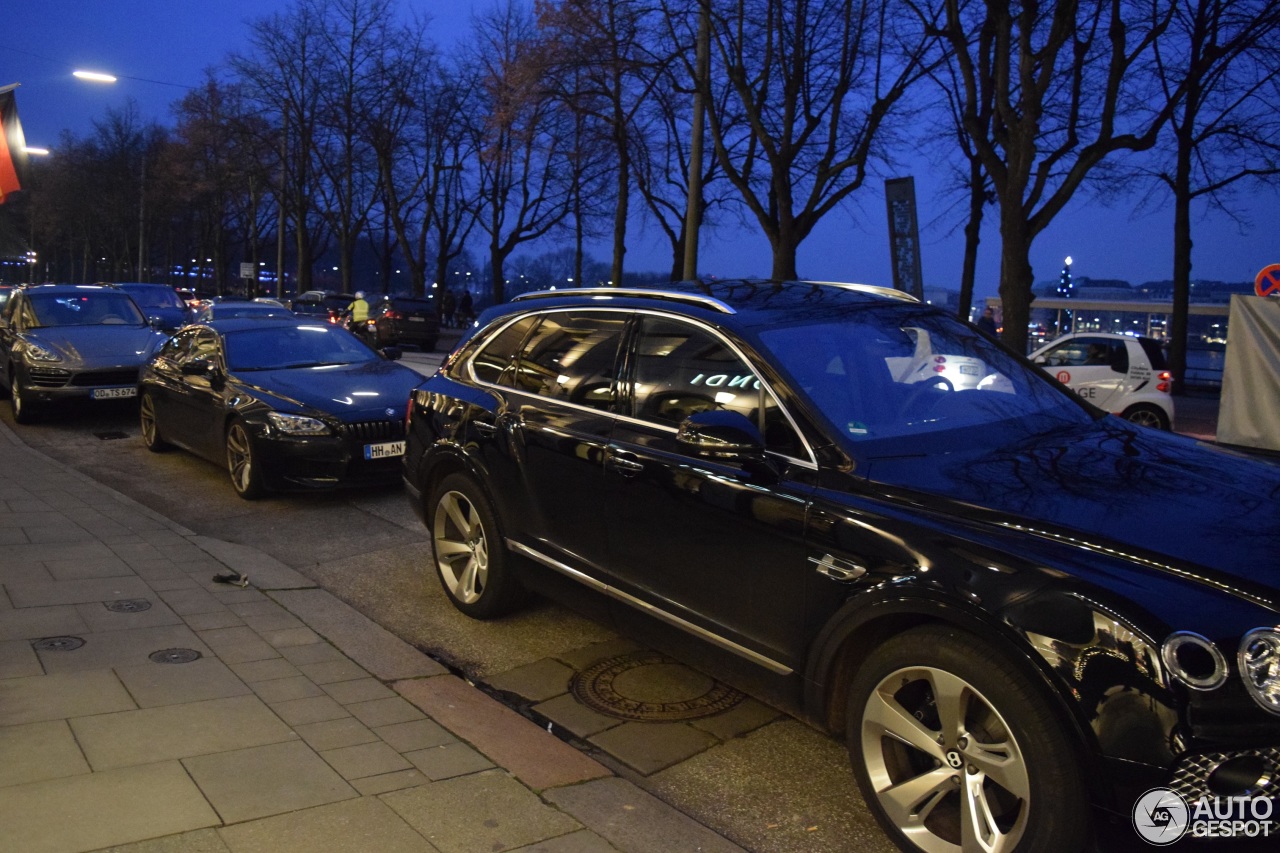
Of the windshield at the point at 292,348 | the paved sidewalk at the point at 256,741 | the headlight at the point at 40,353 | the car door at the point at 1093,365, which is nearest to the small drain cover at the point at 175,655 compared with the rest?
the paved sidewalk at the point at 256,741

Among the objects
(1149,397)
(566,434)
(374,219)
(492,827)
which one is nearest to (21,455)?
(566,434)

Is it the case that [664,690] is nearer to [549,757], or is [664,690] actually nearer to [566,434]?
[549,757]

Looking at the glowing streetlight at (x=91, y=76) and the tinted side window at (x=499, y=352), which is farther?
the glowing streetlight at (x=91, y=76)

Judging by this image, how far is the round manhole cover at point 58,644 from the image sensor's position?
14.9 ft

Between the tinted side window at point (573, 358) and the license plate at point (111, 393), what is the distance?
9.17 m

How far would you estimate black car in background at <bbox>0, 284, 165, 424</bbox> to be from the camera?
483 inches

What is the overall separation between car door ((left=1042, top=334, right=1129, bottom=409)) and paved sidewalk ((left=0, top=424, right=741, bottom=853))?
41.2ft

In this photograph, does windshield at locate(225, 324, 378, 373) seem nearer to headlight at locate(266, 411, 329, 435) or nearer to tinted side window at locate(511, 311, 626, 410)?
headlight at locate(266, 411, 329, 435)

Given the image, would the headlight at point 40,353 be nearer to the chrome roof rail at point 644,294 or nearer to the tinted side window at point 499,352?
the tinted side window at point 499,352

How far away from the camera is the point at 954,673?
2.89m

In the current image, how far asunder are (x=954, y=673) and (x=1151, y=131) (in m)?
17.8

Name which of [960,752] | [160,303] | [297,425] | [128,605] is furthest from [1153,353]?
[160,303]

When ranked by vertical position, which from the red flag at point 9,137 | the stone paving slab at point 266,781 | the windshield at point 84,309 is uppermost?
the red flag at point 9,137

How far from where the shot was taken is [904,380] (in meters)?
3.99
